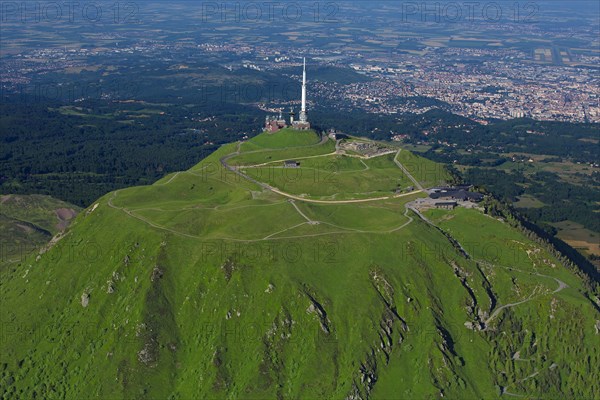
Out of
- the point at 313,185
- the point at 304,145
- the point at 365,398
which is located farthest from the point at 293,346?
the point at 304,145

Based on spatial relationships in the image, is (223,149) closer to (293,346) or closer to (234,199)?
(234,199)

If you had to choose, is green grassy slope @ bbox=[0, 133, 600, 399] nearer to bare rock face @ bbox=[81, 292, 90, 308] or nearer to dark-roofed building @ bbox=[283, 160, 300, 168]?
bare rock face @ bbox=[81, 292, 90, 308]

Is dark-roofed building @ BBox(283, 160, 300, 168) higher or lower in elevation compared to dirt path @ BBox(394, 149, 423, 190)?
higher

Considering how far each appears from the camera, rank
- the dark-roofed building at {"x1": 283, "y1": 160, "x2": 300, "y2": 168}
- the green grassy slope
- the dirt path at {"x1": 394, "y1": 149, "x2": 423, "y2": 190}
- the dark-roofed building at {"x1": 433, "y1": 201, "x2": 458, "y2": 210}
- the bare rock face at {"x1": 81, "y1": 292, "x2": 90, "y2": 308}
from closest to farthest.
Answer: the green grassy slope, the bare rock face at {"x1": 81, "y1": 292, "x2": 90, "y2": 308}, the dark-roofed building at {"x1": 433, "y1": 201, "x2": 458, "y2": 210}, the dirt path at {"x1": 394, "y1": 149, "x2": 423, "y2": 190}, the dark-roofed building at {"x1": 283, "y1": 160, "x2": 300, "y2": 168}

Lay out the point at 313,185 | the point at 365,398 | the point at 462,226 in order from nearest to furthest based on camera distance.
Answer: the point at 365,398
the point at 462,226
the point at 313,185

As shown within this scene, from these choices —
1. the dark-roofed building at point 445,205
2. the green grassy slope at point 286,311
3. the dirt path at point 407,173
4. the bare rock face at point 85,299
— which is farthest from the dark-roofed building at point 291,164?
the bare rock face at point 85,299

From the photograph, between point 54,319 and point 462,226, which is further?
point 462,226

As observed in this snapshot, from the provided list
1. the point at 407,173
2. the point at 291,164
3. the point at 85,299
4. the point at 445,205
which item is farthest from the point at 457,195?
the point at 85,299

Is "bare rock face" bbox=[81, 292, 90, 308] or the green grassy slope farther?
"bare rock face" bbox=[81, 292, 90, 308]

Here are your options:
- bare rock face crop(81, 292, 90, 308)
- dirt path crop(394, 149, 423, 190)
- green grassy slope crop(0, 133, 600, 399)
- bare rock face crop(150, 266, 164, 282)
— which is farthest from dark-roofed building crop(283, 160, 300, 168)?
bare rock face crop(81, 292, 90, 308)
